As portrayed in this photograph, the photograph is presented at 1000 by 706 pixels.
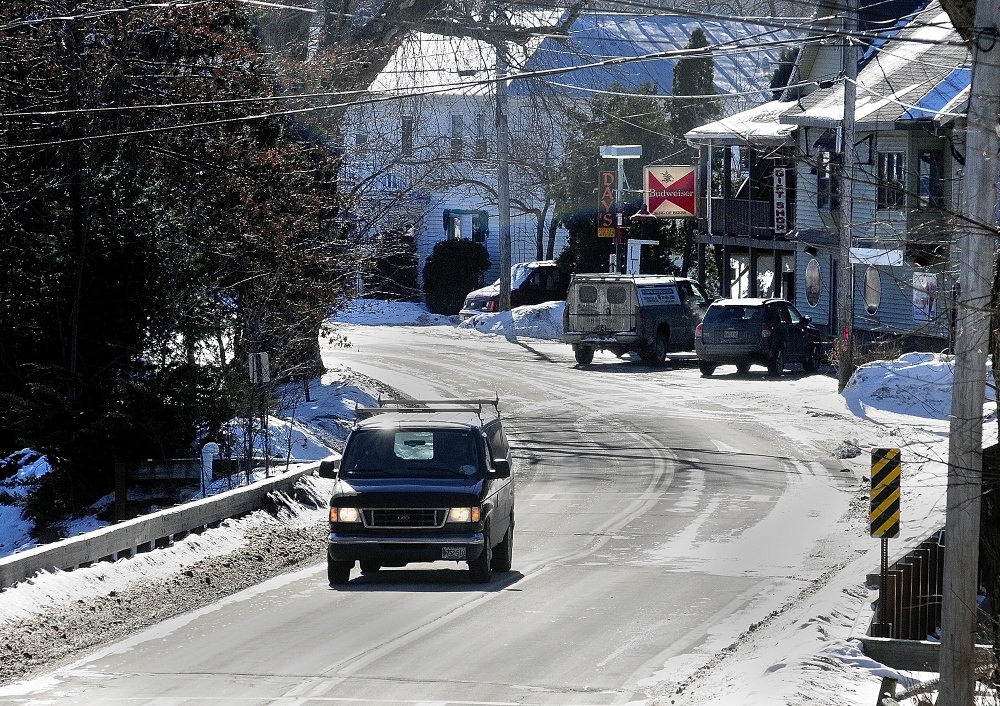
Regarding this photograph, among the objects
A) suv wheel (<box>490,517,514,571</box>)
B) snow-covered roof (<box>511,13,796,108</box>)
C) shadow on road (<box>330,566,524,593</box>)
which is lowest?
shadow on road (<box>330,566,524,593</box>)

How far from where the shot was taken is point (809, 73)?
167ft

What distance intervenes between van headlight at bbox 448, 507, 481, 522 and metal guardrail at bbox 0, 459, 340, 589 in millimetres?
3117

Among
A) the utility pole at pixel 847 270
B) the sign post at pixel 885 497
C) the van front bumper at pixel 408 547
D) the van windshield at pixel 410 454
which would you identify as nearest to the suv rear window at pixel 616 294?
the utility pole at pixel 847 270

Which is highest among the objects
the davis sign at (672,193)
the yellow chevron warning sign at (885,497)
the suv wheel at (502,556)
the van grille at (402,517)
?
the davis sign at (672,193)

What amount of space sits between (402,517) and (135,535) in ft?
9.55

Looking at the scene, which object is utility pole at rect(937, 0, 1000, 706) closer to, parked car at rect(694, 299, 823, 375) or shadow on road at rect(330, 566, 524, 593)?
shadow on road at rect(330, 566, 524, 593)

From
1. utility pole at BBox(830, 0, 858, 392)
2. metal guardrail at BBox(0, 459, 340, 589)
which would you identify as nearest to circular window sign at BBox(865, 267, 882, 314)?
utility pole at BBox(830, 0, 858, 392)

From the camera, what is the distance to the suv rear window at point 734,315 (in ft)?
123

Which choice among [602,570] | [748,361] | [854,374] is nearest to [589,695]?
[602,570]

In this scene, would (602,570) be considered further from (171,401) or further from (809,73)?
(809,73)

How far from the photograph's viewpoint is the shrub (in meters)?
63.6

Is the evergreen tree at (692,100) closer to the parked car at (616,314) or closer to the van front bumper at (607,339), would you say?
the parked car at (616,314)

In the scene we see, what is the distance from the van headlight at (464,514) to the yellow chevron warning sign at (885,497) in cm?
392

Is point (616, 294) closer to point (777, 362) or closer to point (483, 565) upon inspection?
point (777, 362)
